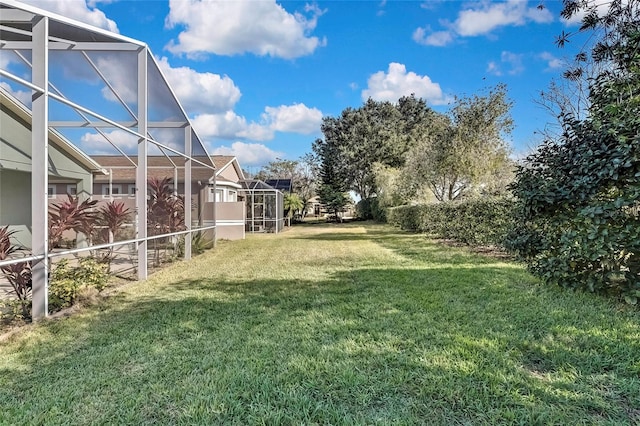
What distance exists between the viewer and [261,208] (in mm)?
21594

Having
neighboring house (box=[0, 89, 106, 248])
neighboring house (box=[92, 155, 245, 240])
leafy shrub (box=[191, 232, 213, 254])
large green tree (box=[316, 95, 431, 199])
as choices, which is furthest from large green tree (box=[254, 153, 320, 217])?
neighboring house (box=[0, 89, 106, 248])

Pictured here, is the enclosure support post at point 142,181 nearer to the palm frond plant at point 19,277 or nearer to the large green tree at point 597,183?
the palm frond plant at point 19,277

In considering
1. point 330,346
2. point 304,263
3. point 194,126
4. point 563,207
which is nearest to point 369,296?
point 330,346

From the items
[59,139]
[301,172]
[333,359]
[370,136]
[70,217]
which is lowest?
[333,359]

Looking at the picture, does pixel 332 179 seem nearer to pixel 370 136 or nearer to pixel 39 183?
pixel 370 136

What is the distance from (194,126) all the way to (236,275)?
510 cm

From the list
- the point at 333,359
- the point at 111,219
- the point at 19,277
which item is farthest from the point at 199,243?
the point at 333,359

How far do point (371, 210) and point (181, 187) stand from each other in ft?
83.8

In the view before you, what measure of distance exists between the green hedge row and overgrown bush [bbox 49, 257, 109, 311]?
694cm

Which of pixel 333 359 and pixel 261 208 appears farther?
pixel 261 208

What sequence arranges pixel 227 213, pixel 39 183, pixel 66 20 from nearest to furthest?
1. pixel 39 183
2. pixel 66 20
3. pixel 227 213

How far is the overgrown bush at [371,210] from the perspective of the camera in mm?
30116

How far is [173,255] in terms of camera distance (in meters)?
9.81

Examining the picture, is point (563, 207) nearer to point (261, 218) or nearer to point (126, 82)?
point (126, 82)
